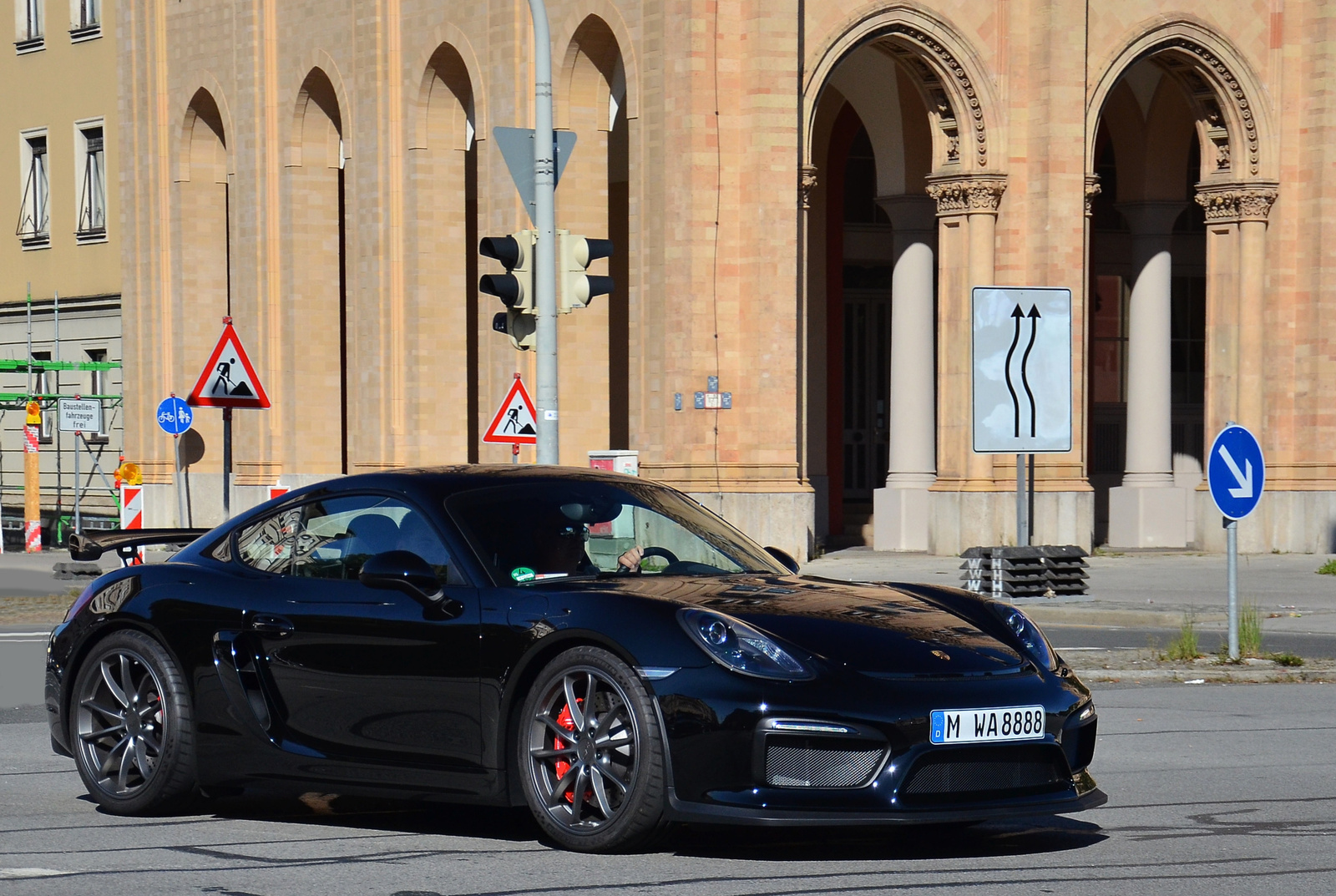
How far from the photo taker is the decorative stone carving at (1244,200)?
102ft

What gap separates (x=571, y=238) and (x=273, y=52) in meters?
22.7

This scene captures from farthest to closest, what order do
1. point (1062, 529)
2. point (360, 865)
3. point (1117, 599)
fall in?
1. point (1062, 529)
2. point (1117, 599)
3. point (360, 865)

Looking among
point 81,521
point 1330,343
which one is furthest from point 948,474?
point 81,521

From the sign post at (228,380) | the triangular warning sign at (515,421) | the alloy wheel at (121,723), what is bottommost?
the alloy wheel at (121,723)

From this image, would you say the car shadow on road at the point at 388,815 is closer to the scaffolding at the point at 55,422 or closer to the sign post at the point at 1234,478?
the sign post at the point at 1234,478

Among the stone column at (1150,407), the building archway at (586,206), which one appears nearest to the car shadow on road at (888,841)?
the building archway at (586,206)

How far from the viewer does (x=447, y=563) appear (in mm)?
7387

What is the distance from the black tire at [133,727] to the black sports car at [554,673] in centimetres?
1

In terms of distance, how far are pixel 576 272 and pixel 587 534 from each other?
8.42m

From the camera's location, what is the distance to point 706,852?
695 centimetres

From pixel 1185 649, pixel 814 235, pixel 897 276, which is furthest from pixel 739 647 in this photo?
pixel 814 235

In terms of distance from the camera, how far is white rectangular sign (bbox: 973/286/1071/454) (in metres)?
18.4

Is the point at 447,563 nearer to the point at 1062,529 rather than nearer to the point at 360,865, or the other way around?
the point at 360,865

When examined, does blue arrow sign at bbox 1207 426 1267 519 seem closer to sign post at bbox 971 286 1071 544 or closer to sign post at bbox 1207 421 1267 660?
sign post at bbox 1207 421 1267 660
